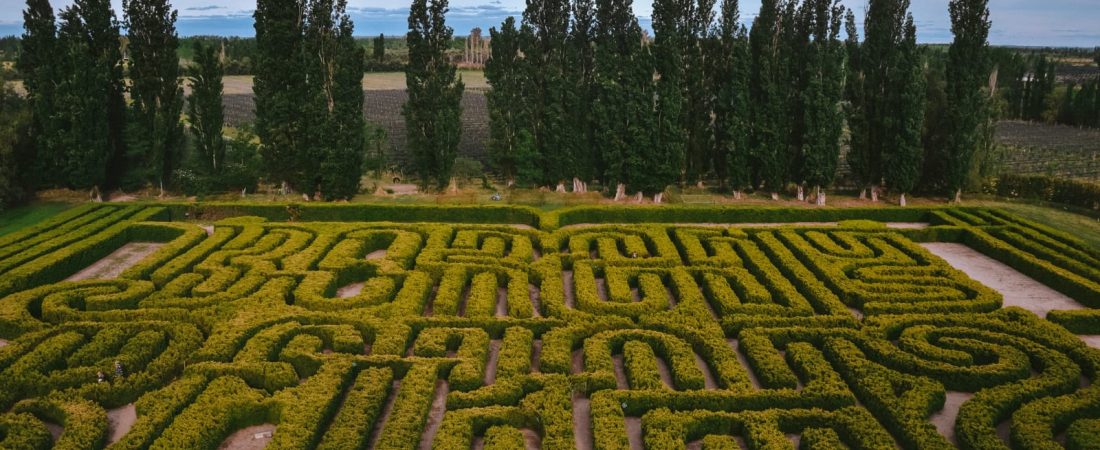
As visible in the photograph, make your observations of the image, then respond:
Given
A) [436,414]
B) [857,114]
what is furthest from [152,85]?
[857,114]

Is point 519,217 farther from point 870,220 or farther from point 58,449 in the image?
point 58,449

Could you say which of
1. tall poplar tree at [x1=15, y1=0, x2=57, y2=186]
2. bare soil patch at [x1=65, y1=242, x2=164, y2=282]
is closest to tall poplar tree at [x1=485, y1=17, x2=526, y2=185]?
bare soil patch at [x1=65, y1=242, x2=164, y2=282]

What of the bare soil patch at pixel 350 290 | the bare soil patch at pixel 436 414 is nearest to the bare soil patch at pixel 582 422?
the bare soil patch at pixel 436 414

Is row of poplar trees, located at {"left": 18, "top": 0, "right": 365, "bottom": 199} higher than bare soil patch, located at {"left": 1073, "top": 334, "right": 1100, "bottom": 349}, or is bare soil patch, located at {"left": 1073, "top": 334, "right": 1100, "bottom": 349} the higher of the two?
row of poplar trees, located at {"left": 18, "top": 0, "right": 365, "bottom": 199}

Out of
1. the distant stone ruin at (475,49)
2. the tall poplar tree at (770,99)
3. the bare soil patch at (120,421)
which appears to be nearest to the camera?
the bare soil patch at (120,421)

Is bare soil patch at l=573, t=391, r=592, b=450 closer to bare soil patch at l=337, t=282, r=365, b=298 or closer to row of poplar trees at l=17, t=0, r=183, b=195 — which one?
bare soil patch at l=337, t=282, r=365, b=298

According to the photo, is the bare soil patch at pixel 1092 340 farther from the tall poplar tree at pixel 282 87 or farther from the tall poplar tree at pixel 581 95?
the tall poplar tree at pixel 282 87

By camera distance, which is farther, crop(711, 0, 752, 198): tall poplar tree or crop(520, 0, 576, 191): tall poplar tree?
crop(520, 0, 576, 191): tall poplar tree

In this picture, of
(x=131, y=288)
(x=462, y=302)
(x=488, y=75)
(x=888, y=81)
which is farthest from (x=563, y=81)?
(x=131, y=288)
